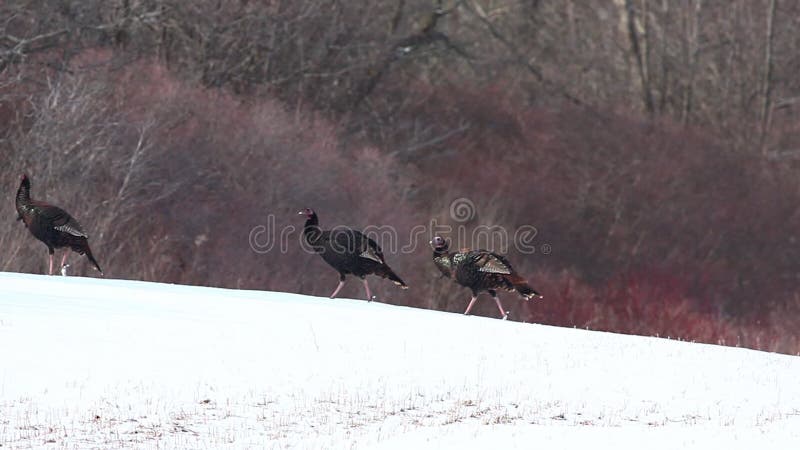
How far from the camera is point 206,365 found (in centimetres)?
1681

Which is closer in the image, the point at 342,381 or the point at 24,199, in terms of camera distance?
the point at 342,381

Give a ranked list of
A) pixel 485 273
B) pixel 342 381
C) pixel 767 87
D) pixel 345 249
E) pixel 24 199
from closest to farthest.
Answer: pixel 342 381 < pixel 485 273 < pixel 24 199 < pixel 345 249 < pixel 767 87

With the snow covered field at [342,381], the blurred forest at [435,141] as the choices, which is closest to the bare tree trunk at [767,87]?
the blurred forest at [435,141]

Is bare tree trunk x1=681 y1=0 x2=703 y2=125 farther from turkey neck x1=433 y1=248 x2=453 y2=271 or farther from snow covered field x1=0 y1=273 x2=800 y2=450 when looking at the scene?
snow covered field x1=0 y1=273 x2=800 y2=450

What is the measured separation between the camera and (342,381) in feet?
54.5

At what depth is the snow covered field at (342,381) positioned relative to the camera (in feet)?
46.8

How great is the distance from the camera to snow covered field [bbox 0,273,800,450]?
1425cm

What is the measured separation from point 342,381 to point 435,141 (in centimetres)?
3939

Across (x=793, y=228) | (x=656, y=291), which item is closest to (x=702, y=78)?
(x=793, y=228)

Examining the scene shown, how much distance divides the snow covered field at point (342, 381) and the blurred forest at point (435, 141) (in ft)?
42.0

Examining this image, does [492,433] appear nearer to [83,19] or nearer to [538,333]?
A: [538,333]

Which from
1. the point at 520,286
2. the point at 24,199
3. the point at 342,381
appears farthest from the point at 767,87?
the point at 342,381

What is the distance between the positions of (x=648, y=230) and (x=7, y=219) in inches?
1122

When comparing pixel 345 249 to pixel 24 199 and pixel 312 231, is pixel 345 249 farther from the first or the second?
pixel 24 199
